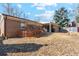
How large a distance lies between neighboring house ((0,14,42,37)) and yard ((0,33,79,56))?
0.10m

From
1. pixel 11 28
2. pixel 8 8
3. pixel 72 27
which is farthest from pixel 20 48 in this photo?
pixel 72 27

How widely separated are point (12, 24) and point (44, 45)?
0.49m

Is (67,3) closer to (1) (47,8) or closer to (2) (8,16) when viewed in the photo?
(1) (47,8)

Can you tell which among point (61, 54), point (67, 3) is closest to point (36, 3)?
point (67, 3)

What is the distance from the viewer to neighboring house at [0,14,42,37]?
17.2ft

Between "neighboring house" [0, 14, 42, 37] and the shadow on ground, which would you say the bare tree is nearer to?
"neighboring house" [0, 14, 42, 37]

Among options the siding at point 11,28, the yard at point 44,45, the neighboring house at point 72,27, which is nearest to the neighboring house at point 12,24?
the siding at point 11,28

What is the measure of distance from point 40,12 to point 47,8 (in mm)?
105

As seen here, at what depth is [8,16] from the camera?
525cm

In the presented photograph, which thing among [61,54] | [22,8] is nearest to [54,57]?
[61,54]

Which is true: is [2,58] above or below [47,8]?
below

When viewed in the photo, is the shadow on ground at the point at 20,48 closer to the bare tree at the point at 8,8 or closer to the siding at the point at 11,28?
the siding at the point at 11,28

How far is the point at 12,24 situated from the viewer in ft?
17.2

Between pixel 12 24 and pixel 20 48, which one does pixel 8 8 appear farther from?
pixel 20 48
